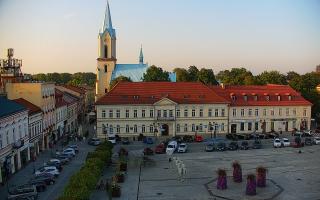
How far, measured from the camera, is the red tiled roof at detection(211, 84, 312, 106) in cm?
6469

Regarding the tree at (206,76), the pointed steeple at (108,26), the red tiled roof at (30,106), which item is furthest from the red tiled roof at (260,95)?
the pointed steeple at (108,26)

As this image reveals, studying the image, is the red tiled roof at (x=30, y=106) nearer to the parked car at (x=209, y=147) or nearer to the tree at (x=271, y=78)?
the parked car at (x=209, y=147)

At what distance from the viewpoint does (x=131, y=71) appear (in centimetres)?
9369

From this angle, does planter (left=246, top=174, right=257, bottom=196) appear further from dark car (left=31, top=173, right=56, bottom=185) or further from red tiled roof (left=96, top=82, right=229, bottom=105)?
red tiled roof (left=96, top=82, right=229, bottom=105)

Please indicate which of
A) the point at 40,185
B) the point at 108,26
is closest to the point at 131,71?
the point at 108,26

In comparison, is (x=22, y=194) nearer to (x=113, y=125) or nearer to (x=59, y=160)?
(x=59, y=160)

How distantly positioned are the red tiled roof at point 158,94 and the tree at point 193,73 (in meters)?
25.4

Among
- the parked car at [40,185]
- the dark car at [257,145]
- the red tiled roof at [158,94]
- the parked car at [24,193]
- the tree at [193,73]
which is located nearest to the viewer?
the parked car at [24,193]

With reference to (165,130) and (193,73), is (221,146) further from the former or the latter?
(193,73)

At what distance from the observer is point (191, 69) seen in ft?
303

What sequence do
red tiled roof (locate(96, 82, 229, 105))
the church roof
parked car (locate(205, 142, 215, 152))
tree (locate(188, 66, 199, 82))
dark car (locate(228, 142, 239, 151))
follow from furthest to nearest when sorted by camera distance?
the church roof
tree (locate(188, 66, 199, 82))
red tiled roof (locate(96, 82, 229, 105))
dark car (locate(228, 142, 239, 151))
parked car (locate(205, 142, 215, 152))

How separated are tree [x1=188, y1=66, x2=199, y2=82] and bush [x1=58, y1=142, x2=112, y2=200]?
51.8 metres

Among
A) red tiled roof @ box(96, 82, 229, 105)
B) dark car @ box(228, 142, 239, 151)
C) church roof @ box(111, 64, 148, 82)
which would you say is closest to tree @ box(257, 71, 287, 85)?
church roof @ box(111, 64, 148, 82)

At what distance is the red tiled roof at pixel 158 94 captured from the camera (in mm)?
60938
